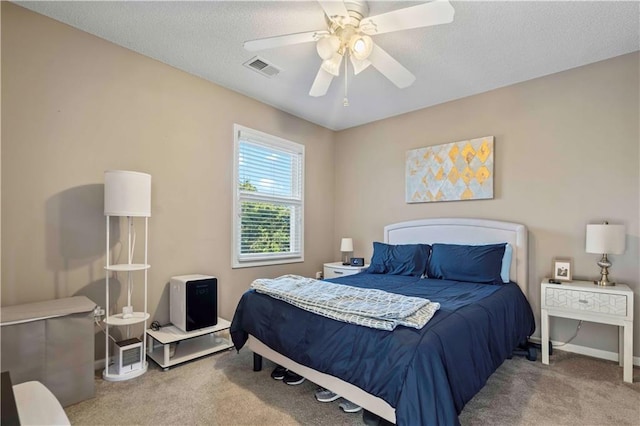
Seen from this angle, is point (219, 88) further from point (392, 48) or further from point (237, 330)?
point (237, 330)

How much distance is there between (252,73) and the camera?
126 inches

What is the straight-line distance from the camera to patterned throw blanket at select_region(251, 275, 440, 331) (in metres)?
1.72

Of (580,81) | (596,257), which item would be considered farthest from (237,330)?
(580,81)

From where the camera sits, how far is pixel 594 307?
256 cm

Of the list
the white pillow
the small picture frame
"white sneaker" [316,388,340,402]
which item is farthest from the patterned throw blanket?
the small picture frame

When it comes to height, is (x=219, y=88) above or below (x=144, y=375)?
above

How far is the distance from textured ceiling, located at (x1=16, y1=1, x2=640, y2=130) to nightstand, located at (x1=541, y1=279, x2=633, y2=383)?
6.75 ft

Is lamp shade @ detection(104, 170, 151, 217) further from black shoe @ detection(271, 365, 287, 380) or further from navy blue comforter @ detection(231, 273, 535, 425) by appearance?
black shoe @ detection(271, 365, 287, 380)

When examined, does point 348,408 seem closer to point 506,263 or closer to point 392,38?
point 506,263

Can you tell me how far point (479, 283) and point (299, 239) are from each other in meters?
2.35

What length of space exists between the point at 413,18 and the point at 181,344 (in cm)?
327

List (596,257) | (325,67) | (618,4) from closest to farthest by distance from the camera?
(618,4) → (325,67) → (596,257)

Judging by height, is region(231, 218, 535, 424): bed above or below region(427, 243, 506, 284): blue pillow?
below

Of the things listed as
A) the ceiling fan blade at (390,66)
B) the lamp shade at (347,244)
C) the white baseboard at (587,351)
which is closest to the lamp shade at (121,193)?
the ceiling fan blade at (390,66)
